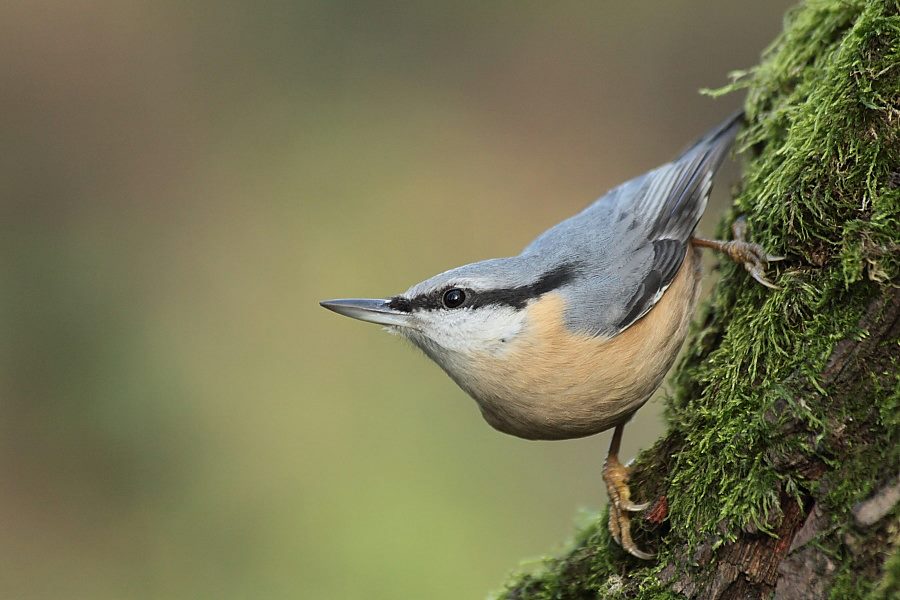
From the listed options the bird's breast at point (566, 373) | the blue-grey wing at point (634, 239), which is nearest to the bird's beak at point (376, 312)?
the bird's breast at point (566, 373)

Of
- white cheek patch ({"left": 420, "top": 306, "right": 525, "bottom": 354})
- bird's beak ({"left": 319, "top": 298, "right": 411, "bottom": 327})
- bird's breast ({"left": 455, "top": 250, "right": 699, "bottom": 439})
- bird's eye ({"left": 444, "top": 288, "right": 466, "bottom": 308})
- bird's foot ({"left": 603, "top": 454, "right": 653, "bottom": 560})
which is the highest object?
bird's beak ({"left": 319, "top": 298, "right": 411, "bottom": 327})

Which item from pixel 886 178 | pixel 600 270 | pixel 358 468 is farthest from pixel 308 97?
pixel 886 178

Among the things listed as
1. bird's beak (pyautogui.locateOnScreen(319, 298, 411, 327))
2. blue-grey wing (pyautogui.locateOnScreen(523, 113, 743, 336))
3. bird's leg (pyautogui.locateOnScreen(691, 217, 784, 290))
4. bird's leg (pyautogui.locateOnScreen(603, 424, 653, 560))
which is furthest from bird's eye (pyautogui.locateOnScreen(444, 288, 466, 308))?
bird's leg (pyautogui.locateOnScreen(691, 217, 784, 290))

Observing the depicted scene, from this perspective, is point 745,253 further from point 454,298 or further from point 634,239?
point 454,298

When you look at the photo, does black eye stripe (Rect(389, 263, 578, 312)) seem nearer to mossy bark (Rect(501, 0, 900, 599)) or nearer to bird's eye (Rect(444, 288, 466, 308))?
bird's eye (Rect(444, 288, 466, 308))

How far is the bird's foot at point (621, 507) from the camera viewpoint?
250 cm

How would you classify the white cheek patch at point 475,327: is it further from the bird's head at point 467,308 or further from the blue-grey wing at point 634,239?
the blue-grey wing at point 634,239

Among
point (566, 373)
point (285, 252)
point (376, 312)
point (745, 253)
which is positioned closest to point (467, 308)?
point (376, 312)

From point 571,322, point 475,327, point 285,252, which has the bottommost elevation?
point 571,322

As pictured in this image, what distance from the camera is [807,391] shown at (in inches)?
80.0

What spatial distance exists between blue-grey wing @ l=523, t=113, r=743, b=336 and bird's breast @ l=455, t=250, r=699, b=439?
0.06m

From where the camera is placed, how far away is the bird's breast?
2.69m

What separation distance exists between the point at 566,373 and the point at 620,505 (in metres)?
0.45

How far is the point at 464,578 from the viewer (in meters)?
5.67
